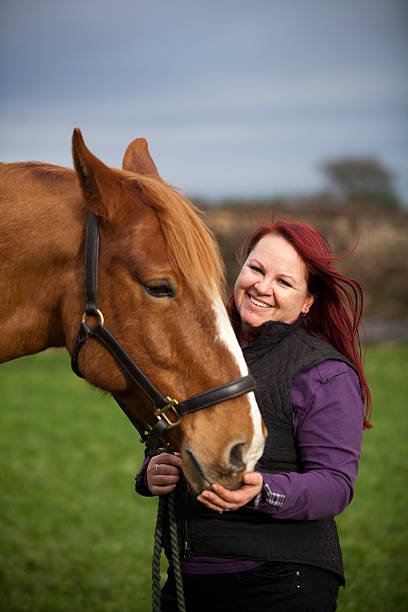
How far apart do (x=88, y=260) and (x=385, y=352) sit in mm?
15384

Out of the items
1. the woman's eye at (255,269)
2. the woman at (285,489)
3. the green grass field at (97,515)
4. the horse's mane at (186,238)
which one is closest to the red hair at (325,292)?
the woman at (285,489)

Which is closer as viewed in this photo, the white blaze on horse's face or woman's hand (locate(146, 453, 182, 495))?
the white blaze on horse's face

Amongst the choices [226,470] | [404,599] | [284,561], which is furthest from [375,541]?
[226,470]

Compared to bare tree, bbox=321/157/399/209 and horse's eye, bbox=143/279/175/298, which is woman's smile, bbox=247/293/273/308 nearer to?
horse's eye, bbox=143/279/175/298

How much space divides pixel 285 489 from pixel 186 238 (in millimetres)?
917

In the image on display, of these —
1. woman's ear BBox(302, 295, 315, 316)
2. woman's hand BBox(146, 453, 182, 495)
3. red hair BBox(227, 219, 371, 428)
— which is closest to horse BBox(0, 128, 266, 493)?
woman's hand BBox(146, 453, 182, 495)

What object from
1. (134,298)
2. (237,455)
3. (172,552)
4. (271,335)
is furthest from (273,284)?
(172,552)

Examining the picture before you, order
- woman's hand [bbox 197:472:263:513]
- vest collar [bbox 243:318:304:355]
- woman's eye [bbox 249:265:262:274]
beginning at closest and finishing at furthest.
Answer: woman's hand [bbox 197:472:263:513]
vest collar [bbox 243:318:304:355]
woman's eye [bbox 249:265:262:274]

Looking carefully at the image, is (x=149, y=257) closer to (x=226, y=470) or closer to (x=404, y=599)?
(x=226, y=470)

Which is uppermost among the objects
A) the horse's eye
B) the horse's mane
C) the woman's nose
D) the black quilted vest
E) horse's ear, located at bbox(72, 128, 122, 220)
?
horse's ear, located at bbox(72, 128, 122, 220)

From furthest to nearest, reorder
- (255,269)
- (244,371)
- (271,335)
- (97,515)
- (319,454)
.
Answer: (97,515) → (255,269) → (271,335) → (319,454) → (244,371)

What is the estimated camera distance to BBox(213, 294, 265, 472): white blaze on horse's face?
2.11 metres

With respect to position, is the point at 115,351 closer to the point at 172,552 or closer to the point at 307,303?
the point at 172,552

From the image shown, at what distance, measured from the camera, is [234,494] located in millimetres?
2088
